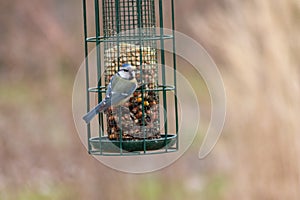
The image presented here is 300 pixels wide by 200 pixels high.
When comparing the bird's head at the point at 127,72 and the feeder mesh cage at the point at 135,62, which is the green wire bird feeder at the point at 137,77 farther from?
the bird's head at the point at 127,72

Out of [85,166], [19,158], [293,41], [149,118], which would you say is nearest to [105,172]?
[85,166]

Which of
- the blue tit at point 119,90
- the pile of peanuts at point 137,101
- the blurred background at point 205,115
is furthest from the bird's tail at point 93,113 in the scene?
the blurred background at point 205,115

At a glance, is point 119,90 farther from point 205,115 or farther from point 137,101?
point 205,115

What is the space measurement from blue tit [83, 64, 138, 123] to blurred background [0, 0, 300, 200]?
7.80 ft

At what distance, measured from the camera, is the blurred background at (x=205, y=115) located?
260 inches

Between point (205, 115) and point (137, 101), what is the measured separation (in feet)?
13.3

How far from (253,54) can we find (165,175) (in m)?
2.17

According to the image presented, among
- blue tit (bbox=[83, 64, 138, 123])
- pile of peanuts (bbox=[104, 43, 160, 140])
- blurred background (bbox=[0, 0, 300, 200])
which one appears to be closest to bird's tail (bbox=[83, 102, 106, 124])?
blue tit (bbox=[83, 64, 138, 123])

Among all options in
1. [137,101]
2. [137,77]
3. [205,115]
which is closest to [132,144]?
[137,101]

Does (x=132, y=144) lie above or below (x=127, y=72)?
below

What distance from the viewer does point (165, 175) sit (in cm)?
848

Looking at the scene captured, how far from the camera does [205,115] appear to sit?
8742mm

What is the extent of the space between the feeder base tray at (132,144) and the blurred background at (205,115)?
2.11 metres

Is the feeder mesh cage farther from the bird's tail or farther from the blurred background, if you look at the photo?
the blurred background
